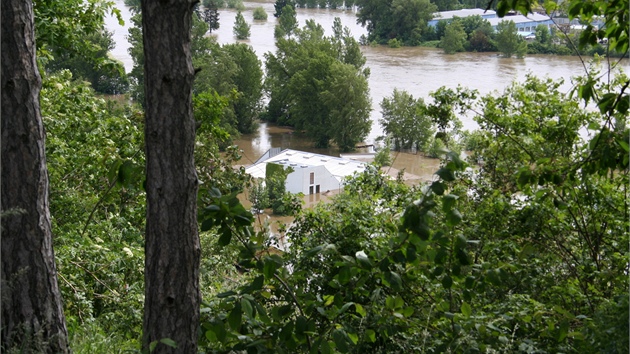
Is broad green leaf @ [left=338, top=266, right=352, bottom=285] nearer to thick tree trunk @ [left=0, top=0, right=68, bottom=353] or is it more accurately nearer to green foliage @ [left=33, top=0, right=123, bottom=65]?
thick tree trunk @ [left=0, top=0, right=68, bottom=353]

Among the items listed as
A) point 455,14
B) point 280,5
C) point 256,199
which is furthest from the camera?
point 280,5

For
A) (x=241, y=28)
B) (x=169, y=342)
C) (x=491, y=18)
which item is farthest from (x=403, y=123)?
(x=169, y=342)

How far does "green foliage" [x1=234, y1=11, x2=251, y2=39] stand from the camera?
34.9 meters

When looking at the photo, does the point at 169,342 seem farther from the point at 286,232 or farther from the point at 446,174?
the point at 286,232

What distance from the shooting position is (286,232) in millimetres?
3883

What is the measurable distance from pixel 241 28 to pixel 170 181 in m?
34.6

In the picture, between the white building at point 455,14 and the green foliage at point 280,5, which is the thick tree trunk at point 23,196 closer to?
the white building at point 455,14

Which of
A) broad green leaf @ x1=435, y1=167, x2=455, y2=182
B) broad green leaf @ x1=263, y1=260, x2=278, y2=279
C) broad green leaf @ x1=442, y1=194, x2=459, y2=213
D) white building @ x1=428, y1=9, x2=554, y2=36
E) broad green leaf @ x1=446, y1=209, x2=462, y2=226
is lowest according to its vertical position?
white building @ x1=428, y1=9, x2=554, y2=36

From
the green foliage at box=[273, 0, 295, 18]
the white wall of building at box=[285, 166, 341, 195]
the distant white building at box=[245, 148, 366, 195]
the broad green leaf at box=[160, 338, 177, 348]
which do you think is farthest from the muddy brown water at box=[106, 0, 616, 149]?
the broad green leaf at box=[160, 338, 177, 348]

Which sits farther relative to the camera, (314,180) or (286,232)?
(314,180)

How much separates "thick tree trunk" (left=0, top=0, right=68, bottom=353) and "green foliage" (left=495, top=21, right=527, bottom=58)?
89.3 ft

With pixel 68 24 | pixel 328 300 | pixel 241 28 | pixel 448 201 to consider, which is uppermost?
pixel 68 24

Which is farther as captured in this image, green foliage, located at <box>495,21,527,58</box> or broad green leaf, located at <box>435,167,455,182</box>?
green foliage, located at <box>495,21,527,58</box>

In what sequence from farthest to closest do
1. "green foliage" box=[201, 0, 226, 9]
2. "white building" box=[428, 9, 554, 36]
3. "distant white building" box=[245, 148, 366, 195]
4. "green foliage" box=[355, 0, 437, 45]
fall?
"green foliage" box=[201, 0, 226, 9], "green foliage" box=[355, 0, 437, 45], "white building" box=[428, 9, 554, 36], "distant white building" box=[245, 148, 366, 195]
